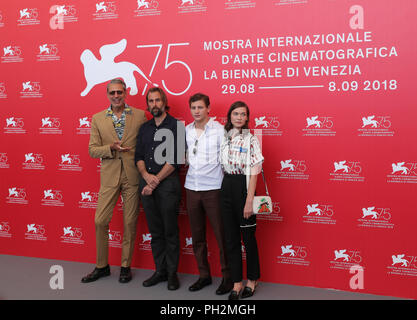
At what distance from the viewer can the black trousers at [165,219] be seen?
3430 mm

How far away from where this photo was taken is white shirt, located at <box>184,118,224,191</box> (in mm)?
3330

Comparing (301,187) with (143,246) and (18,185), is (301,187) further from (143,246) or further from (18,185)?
(18,185)

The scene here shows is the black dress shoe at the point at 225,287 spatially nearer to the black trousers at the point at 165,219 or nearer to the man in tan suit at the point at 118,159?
the black trousers at the point at 165,219

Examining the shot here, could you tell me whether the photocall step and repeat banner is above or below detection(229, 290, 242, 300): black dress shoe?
above

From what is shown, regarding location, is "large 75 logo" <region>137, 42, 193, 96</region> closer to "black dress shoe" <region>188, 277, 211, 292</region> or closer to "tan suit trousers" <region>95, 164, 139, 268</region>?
"tan suit trousers" <region>95, 164, 139, 268</region>

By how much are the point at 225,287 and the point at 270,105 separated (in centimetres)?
162

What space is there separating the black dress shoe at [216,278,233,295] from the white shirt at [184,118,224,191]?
0.81m

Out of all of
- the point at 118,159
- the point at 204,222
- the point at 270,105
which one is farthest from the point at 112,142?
the point at 270,105

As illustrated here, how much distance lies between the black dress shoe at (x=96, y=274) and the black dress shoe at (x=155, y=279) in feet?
1.54

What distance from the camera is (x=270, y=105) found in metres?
3.50

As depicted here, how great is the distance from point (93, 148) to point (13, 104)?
1.43 meters

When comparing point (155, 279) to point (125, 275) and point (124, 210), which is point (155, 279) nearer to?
point (125, 275)

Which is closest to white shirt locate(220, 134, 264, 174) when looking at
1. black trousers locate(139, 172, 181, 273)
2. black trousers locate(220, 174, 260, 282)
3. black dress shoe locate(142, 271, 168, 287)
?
black trousers locate(220, 174, 260, 282)

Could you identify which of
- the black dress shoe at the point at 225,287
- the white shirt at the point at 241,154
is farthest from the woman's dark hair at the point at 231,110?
the black dress shoe at the point at 225,287
